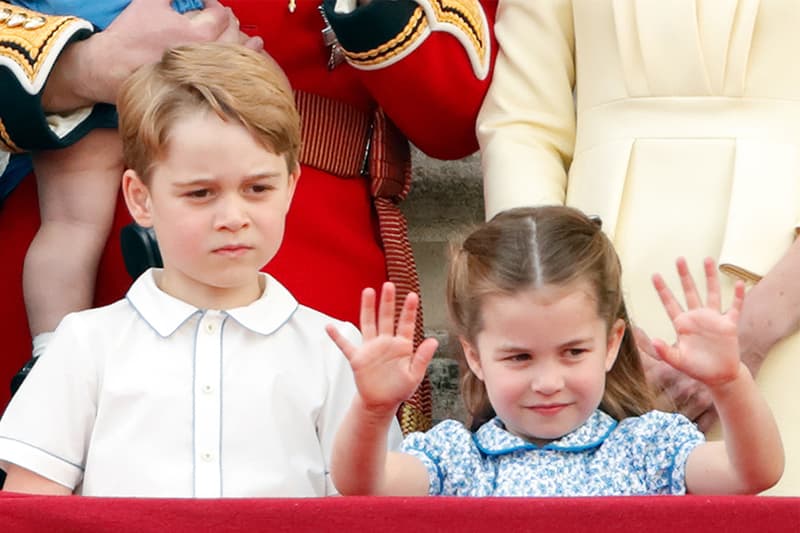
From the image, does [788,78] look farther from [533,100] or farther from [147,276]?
[147,276]

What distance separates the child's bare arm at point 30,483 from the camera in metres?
2.10

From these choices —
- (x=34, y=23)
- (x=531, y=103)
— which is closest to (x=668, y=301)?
(x=531, y=103)

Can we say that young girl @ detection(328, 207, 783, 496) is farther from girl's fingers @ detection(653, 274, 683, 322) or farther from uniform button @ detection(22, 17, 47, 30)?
uniform button @ detection(22, 17, 47, 30)

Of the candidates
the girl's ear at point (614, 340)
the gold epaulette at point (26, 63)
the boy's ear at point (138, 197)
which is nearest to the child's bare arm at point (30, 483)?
the boy's ear at point (138, 197)

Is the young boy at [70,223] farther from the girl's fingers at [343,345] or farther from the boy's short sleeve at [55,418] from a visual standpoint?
the girl's fingers at [343,345]

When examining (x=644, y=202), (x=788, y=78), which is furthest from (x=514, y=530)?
(x=788, y=78)

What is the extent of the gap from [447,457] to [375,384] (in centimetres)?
28

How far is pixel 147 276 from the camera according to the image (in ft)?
7.33

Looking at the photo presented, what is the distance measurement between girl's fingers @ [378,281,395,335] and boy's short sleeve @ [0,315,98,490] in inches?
18.3

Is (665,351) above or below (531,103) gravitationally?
below

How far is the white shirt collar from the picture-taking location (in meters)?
2.17

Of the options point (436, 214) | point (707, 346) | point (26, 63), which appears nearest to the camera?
point (707, 346)

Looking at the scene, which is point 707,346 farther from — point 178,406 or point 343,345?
point 178,406

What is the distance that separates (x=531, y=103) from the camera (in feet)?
8.82
